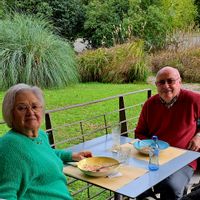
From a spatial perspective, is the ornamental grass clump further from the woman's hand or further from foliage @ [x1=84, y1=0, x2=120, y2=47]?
the woman's hand

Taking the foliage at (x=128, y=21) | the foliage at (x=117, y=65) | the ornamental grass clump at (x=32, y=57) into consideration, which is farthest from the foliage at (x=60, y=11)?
the ornamental grass clump at (x=32, y=57)

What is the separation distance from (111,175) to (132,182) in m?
0.14

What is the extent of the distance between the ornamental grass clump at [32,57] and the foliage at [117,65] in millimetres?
871

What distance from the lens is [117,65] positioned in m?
8.86

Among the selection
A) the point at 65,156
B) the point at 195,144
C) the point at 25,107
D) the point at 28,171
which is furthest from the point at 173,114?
the point at 28,171

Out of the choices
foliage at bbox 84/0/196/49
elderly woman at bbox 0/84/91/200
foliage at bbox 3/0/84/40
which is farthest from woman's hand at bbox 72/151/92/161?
foliage at bbox 3/0/84/40

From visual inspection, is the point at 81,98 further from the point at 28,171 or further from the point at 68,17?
the point at 68,17

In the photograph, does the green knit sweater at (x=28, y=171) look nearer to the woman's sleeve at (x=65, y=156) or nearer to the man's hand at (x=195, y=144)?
the woman's sleeve at (x=65, y=156)

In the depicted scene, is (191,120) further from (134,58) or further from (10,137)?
(134,58)

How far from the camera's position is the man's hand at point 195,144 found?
274cm

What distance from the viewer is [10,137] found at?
6.02 feet

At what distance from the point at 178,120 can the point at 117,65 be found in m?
6.15

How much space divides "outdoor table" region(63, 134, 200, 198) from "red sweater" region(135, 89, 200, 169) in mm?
326

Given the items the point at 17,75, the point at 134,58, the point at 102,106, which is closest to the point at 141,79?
the point at 134,58
